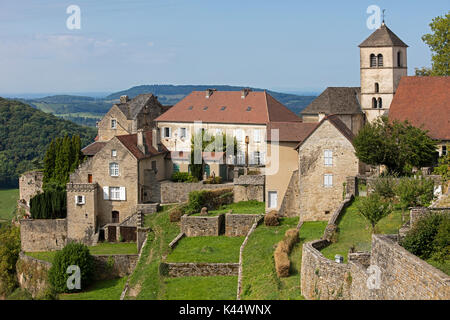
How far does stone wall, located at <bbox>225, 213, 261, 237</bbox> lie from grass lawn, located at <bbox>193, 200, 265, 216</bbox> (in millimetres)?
1624

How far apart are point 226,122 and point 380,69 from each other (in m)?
12.8

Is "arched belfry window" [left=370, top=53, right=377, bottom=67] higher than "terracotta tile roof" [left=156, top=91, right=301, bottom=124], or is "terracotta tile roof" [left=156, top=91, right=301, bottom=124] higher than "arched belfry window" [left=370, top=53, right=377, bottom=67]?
"arched belfry window" [left=370, top=53, right=377, bottom=67]

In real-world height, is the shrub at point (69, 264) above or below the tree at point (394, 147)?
below

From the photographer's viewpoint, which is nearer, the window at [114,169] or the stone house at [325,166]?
the stone house at [325,166]

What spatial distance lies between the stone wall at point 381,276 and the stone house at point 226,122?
29885 mm

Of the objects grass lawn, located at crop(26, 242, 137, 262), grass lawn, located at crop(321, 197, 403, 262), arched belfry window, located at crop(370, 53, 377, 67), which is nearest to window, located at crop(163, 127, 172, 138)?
grass lawn, located at crop(26, 242, 137, 262)

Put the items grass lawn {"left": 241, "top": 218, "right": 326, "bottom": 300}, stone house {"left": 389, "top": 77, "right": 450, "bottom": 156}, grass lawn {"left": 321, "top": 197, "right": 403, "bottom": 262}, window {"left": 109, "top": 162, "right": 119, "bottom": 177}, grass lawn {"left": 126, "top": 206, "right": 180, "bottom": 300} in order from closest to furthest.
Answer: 1. grass lawn {"left": 241, "top": 218, "right": 326, "bottom": 300}
2. grass lawn {"left": 321, "top": 197, "right": 403, "bottom": 262}
3. grass lawn {"left": 126, "top": 206, "right": 180, "bottom": 300}
4. stone house {"left": 389, "top": 77, "right": 450, "bottom": 156}
5. window {"left": 109, "top": 162, "right": 119, "bottom": 177}

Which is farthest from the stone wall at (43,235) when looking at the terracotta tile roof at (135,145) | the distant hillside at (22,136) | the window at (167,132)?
the distant hillside at (22,136)

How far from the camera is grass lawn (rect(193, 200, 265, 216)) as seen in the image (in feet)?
134

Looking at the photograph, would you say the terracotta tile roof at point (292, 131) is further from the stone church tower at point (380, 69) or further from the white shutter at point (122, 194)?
the stone church tower at point (380, 69)

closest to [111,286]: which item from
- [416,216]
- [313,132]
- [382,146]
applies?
[313,132]

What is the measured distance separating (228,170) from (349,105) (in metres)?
11.2

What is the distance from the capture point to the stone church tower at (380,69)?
5381cm

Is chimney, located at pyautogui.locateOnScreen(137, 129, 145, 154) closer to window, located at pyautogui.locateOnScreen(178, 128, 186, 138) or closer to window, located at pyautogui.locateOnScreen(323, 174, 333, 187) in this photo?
window, located at pyautogui.locateOnScreen(178, 128, 186, 138)
